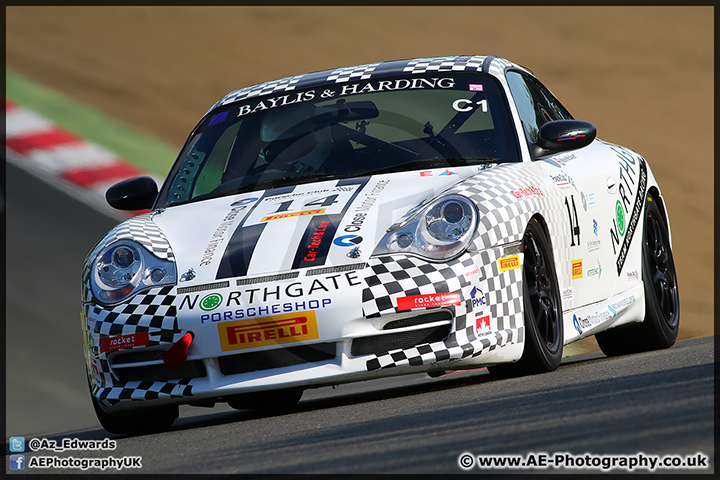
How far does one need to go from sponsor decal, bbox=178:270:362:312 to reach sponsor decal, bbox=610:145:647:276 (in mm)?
1931

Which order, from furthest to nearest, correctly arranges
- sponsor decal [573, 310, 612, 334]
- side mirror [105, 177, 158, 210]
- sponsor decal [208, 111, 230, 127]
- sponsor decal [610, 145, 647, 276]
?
sponsor decal [208, 111, 230, 127]
sponsor decal [610, 145, 647, 276]
side mirror [105, 177, 158, 210]
sponsor decal [573, 310, 612, 334]

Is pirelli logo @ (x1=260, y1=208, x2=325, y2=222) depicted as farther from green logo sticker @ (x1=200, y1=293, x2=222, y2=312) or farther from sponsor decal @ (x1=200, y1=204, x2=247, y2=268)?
green logo sticker @ (x1=200, y1=293, x2=222, y2=312)

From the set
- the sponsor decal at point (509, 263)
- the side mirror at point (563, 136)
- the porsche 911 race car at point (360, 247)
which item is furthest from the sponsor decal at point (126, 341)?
the side mirror at point (563, 136)

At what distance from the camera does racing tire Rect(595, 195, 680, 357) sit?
6.16 m

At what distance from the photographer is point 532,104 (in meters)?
5.98

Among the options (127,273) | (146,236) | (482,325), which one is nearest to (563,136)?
(482,325)

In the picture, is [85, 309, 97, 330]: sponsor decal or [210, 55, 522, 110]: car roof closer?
[85, 309, 97, 330]: sponsor decal

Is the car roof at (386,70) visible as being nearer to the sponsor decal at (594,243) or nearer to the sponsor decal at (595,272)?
the sponsor decal at (594,243)

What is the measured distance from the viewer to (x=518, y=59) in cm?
1738

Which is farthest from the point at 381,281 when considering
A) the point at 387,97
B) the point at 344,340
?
the point at 387,97

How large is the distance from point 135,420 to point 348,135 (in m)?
1.68

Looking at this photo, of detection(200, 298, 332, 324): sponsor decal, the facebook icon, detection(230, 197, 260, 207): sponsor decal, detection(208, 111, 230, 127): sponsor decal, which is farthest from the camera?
detection(208, 111, 230, 127): sponsor decal

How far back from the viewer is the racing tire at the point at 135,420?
15.8 feet

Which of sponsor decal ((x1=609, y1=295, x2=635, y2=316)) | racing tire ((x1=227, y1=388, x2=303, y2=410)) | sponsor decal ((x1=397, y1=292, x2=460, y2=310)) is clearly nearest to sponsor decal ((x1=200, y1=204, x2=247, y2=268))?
sponsor decal ((x1=397, y1=292, x2=460, y2=310))
